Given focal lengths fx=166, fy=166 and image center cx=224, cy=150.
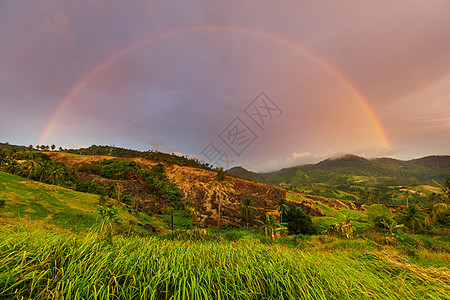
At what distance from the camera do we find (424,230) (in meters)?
38.4

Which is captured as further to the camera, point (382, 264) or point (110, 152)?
point (110, 152)

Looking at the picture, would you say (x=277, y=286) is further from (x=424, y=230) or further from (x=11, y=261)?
(x=424, y=230)

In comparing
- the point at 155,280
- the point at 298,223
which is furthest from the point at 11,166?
the point at 298,223

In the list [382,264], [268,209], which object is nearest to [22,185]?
[382,264]

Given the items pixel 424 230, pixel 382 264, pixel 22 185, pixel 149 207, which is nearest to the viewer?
pixel 382 264

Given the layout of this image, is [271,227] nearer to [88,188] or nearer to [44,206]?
[44,206]

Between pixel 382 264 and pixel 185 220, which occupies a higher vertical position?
pixel 382 264

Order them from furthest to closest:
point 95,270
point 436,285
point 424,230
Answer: point 424,230 < point 436,285 < point 95,270

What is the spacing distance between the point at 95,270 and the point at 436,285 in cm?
631

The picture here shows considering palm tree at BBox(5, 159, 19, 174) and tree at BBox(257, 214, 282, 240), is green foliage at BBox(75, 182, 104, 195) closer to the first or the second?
palm tree at BBox(5, 159, 19, 174)

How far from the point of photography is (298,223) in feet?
125

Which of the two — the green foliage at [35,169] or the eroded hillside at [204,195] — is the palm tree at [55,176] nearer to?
the green foliage at [35,169]

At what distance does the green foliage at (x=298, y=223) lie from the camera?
3684 cm

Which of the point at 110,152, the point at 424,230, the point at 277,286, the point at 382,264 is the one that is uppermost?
the point at 110,152
